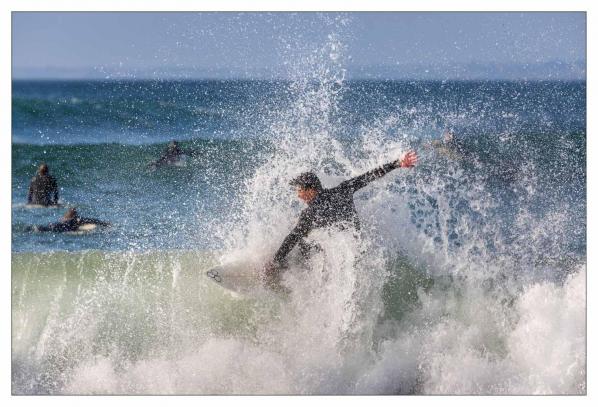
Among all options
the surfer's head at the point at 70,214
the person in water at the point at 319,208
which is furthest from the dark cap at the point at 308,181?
the surfer's head at the point at 70,214

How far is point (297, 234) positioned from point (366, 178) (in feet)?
1.91

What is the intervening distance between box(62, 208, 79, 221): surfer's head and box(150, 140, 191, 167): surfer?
0.62 meters

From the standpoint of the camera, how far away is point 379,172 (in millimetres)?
4039

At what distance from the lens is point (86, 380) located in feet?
13.7

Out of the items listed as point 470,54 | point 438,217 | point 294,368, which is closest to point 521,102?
point 470,54

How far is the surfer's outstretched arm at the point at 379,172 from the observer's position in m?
3.98

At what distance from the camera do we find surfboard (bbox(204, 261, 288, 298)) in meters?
4.38

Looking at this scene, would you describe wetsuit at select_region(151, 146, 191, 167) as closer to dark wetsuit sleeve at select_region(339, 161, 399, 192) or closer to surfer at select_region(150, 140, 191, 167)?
surfer at select_region(150, 140, 191, 167)

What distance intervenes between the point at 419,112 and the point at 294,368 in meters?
1.95

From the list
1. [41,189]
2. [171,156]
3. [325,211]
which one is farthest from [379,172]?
[41,189]

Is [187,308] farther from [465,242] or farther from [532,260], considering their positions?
[532,260]

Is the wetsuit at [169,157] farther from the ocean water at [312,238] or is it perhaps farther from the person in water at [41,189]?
the person in water at [41,189]

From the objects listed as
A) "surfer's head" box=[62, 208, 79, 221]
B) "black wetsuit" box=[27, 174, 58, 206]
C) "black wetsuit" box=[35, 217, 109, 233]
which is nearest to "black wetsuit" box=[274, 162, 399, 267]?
"black wetsuit" box=[35, 217, 109, 233]

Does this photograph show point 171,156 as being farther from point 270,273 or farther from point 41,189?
point 270,273
